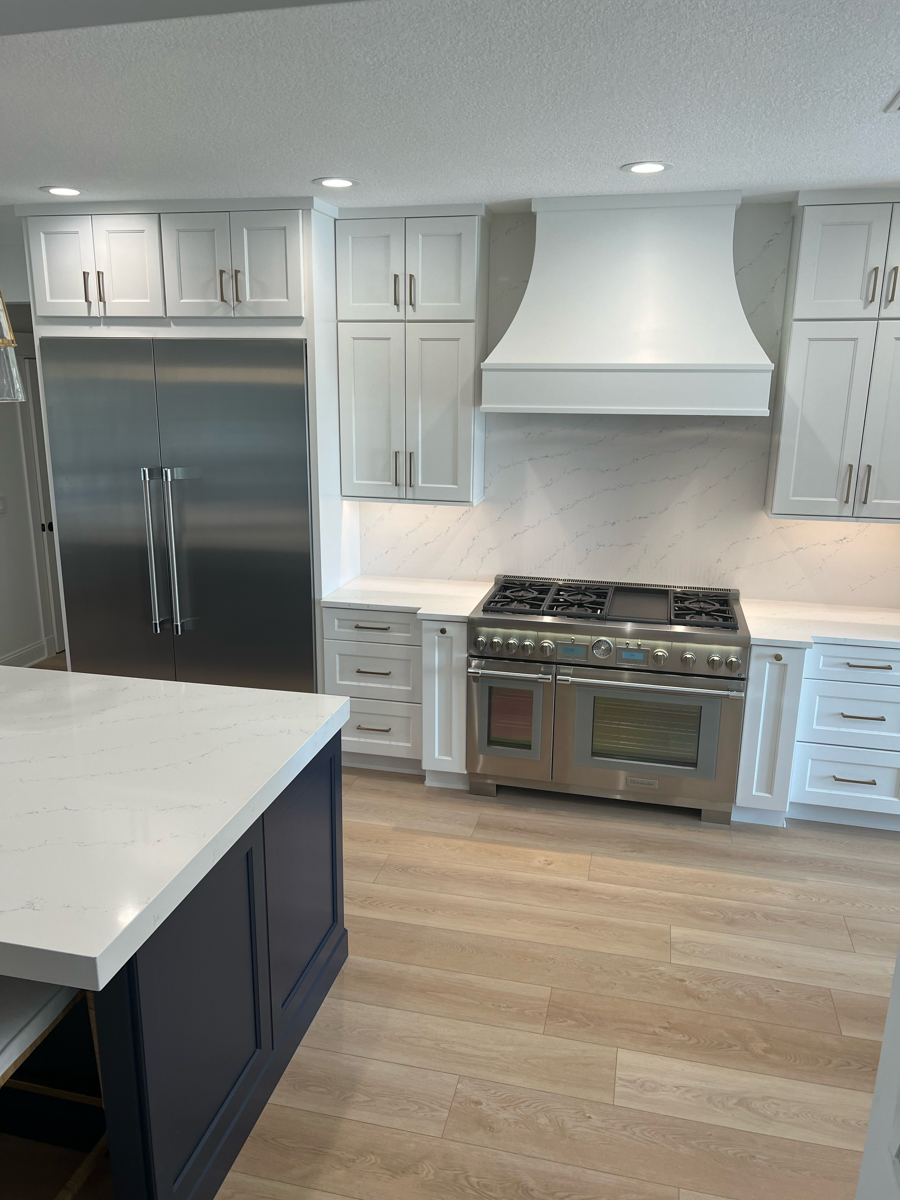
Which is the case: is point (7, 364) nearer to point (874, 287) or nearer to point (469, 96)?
point (469, 96)

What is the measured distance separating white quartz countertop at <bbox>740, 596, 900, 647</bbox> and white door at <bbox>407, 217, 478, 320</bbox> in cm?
187

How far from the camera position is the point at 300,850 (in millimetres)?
2324

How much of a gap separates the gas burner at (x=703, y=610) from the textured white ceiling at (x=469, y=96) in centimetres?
173

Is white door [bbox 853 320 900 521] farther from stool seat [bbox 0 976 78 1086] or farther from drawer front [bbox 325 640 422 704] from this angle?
stool seat [bbox 0 976 78 1086]

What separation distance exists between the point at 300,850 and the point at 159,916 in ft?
2.72

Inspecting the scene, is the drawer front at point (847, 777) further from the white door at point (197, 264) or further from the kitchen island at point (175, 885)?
the white door at point (197, 264)

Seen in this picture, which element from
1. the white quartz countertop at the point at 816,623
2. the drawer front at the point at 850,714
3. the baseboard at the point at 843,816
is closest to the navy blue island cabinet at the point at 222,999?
the white quartz countertop at the point at 816,623

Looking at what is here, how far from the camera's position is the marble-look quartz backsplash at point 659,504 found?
3.87 m

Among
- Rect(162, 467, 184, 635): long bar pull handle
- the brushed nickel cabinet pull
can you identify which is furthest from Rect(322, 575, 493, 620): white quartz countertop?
the brushed nickel cabinet pull

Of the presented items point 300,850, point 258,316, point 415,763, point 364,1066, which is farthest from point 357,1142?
point 258,316

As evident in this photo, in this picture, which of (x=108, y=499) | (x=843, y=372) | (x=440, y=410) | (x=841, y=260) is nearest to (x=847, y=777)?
(x=843, y=372)

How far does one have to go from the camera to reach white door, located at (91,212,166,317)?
12.3 feet

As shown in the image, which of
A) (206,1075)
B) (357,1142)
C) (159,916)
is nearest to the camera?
(159,916)

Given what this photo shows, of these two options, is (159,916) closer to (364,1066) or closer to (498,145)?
(364,1066)
